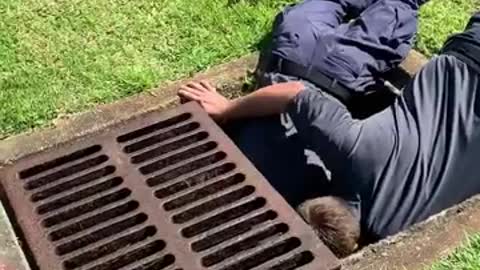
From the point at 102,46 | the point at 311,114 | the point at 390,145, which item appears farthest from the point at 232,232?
the point at 102,46

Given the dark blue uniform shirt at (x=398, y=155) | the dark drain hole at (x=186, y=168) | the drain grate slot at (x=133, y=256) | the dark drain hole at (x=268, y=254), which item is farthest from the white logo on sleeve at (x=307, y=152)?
the drain grate slot at (x=133, y=256)

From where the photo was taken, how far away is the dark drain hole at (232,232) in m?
2.51

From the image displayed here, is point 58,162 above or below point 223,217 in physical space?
above

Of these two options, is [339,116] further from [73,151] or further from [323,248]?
[73,151]

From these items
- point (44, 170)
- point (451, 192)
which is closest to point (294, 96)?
point (451, 192)

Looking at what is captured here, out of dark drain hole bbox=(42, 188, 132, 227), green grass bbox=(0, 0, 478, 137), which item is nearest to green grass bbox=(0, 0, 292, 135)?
green grass bbox=(0, 0, 478, 137)

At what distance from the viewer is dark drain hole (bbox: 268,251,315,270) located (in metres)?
2.42

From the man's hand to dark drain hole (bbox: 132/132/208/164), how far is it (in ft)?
0.53

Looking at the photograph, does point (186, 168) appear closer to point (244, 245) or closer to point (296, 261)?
point (244, 245)

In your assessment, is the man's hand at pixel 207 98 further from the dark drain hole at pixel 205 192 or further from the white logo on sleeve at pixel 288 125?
the dark drain hole at pixel 205 192

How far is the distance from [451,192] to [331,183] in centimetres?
35

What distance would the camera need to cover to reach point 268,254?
2490 millimetres

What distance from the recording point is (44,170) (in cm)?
283

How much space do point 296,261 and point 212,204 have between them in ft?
1.11
